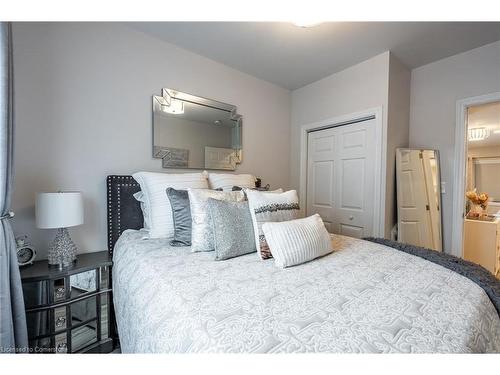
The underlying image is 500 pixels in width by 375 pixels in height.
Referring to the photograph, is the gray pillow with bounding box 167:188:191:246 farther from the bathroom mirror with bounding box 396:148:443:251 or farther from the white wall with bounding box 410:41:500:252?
the white wall with bounding box 410:41:500:252

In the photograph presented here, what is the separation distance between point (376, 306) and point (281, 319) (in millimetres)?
355

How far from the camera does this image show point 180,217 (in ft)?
5.12

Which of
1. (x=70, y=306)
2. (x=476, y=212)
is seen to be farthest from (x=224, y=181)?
(x=476, y=212)

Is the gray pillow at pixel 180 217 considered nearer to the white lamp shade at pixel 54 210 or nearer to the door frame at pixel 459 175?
the white lamp shade at pixel 54 210

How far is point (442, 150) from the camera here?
94.5 inches

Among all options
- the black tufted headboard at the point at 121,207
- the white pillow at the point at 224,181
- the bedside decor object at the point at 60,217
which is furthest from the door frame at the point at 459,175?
the bedside decor object at the point at 60,217

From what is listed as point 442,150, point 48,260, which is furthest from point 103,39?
point 442,150

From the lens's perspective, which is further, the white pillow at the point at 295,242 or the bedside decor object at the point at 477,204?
the bedside decor object at the point at 477,204

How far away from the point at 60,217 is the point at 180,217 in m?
0.68

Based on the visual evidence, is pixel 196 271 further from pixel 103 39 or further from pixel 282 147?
pixel 282 147

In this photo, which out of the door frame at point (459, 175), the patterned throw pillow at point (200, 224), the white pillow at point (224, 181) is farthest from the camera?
the door frame at point (459, 175)

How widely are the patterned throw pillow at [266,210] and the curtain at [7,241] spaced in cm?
121

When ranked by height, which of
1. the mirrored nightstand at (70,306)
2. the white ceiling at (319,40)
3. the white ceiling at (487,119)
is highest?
the white ceiling at (319,40)

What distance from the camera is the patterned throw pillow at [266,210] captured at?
1320 millimetres
